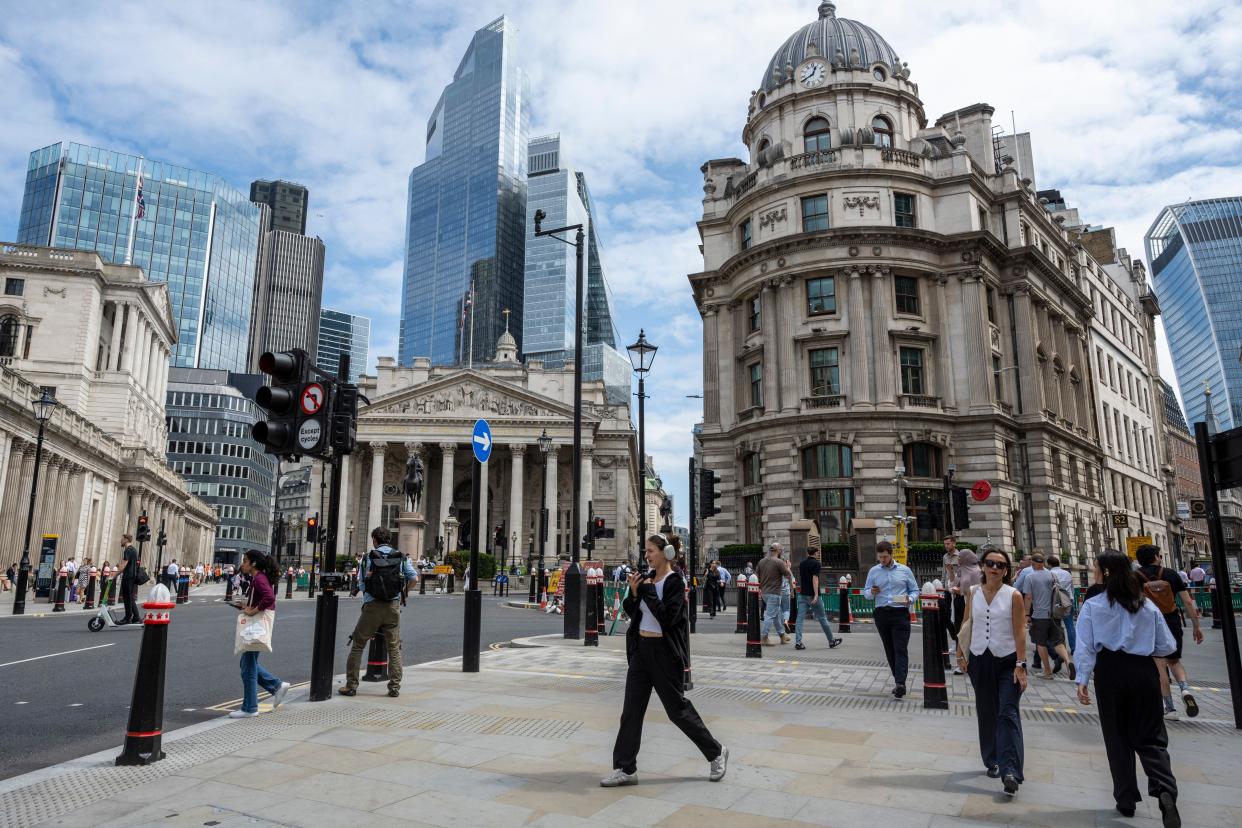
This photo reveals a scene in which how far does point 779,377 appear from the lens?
1531 inches

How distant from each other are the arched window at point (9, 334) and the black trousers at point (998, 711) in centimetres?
6787

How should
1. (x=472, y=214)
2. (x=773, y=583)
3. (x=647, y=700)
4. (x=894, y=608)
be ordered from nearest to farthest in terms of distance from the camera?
(x=647, y=700) < (x=894, y=608) < (x=773, y=583) < (x=472, y=214)

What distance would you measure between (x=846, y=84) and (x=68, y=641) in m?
39.9

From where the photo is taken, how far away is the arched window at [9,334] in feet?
185

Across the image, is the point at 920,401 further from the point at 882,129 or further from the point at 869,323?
the point at 882,129

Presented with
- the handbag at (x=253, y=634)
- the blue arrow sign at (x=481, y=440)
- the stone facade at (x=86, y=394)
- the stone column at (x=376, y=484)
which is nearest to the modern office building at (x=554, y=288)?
the stone column at (x=376, y=484)

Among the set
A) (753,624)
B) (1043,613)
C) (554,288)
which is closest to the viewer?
(1043,613)

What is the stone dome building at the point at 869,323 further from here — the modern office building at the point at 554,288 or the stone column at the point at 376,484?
the modern office building at the point at 554,288

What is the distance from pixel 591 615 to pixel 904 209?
31736 millimetres

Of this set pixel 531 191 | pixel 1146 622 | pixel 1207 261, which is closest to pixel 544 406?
pixel 1146 622

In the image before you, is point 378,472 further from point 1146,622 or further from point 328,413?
point 1146,622

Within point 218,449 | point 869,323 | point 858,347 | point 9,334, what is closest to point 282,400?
point 858,347

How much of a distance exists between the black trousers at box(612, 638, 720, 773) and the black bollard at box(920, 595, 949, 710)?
4255mm

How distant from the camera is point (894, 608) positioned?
1039 cm
